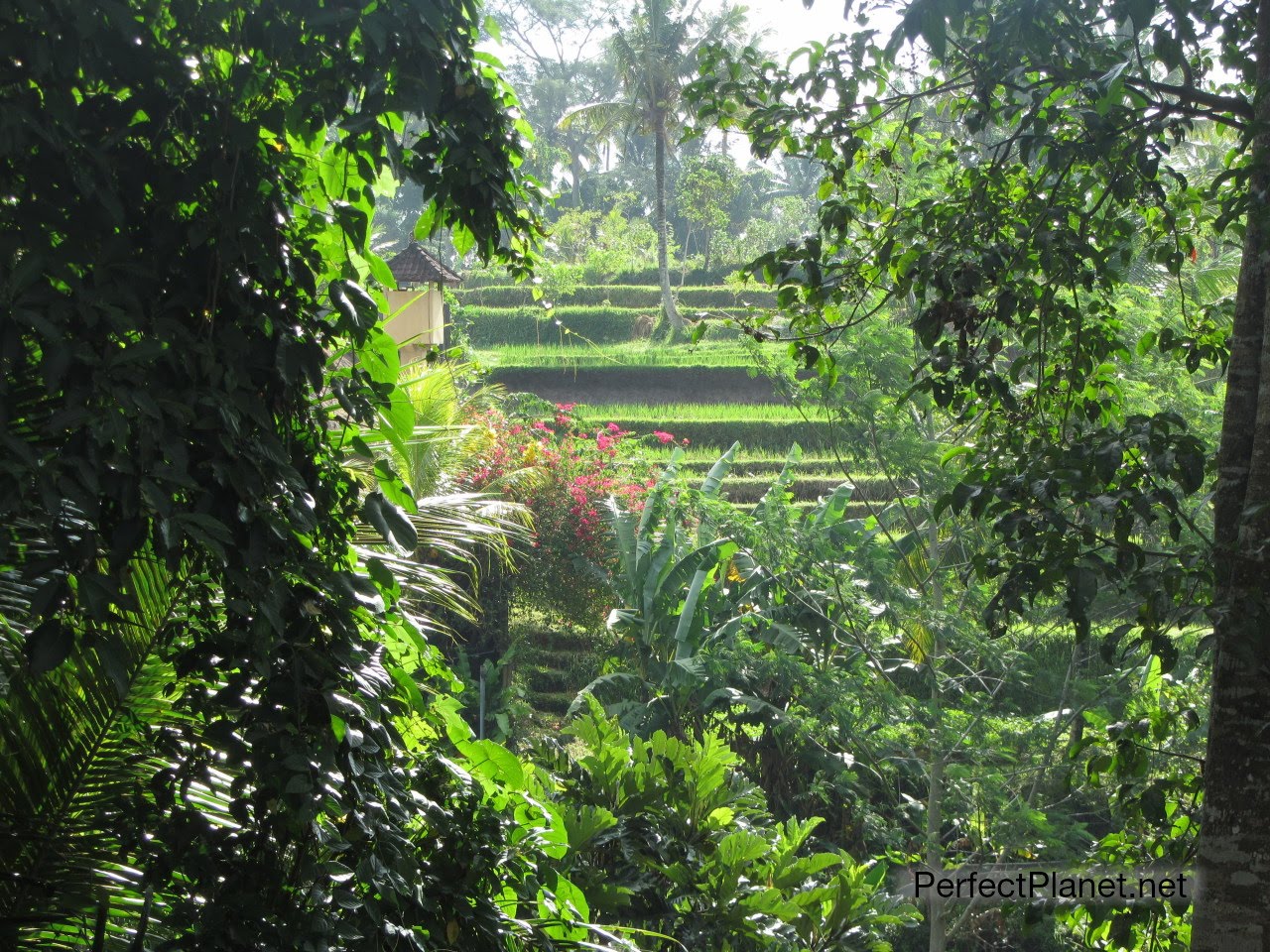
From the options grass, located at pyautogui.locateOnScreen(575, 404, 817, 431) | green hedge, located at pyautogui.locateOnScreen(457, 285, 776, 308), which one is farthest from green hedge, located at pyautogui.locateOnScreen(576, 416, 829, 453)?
green hedge, located at pyautogui.locateOnScreen(457, 285, 776, 308)

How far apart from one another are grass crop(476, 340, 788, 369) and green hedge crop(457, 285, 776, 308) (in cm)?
256

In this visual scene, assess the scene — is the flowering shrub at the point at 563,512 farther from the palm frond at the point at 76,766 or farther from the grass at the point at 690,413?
the palm frond at the point at 76,766

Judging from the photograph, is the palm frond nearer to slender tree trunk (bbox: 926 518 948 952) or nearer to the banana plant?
slender tree trunk (bbox: 926 518 948 952)

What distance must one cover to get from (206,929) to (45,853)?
56cm

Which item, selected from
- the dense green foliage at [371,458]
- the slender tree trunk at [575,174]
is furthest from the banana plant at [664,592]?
the slender tree trunk at [575,174]

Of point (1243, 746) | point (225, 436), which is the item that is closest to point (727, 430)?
point (1243, 746)

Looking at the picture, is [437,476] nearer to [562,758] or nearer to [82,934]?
[562,758]

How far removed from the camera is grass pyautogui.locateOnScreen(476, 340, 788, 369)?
17.7 meters

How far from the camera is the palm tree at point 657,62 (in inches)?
722

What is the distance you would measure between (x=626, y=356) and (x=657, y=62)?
4.87m

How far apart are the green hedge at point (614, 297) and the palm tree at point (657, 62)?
261cm

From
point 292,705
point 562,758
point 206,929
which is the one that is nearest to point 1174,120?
point 292,705

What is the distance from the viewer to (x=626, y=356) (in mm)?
18281

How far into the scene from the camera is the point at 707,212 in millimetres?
22906
